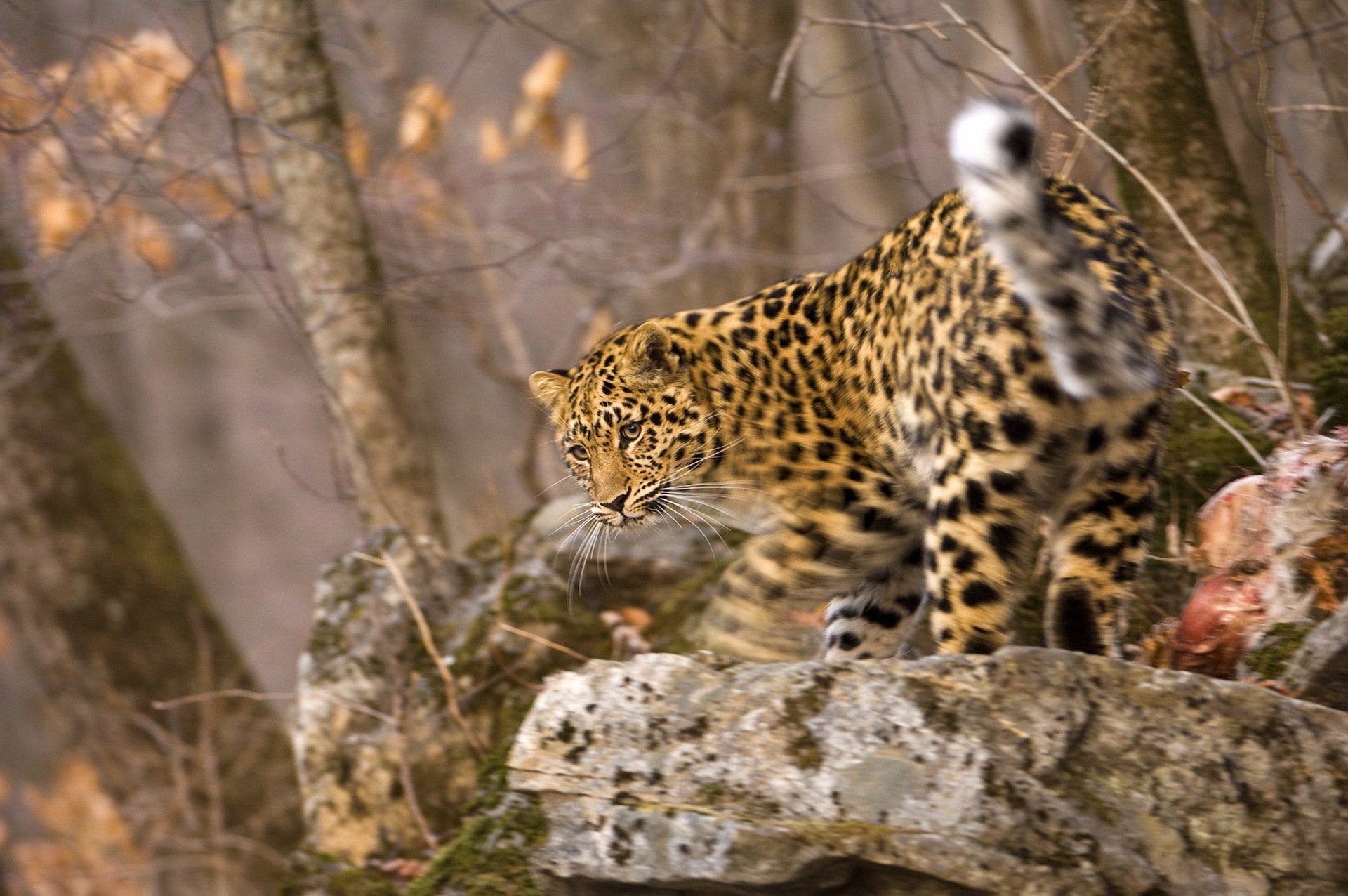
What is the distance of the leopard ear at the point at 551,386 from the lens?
17.7 feet

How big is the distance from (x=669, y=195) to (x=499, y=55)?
7.48m

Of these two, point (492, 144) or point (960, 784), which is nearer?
A: point (960, 784)

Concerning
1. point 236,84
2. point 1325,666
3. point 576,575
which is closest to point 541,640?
point 576,575

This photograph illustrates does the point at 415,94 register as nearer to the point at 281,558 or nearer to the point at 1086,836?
the point at 1086,836

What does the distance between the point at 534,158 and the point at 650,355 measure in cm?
970

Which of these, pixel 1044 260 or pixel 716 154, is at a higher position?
pixel 716 154

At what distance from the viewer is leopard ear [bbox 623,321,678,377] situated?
4.95 m

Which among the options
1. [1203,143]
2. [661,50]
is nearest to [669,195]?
[661,50]

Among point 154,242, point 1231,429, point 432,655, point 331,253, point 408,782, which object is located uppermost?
point 154,242

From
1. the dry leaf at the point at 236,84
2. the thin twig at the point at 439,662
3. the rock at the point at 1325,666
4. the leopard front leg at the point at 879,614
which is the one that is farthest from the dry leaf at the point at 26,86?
the rock at the point at 1325,666

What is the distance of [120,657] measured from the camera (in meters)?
9.56

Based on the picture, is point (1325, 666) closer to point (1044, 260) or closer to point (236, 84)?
point (1044, 260)

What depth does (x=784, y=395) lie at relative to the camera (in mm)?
4988

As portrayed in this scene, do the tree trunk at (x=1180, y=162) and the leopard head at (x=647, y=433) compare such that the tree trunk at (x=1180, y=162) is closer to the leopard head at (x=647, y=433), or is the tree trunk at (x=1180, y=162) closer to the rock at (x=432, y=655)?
the rock at (x=432, y=655)
